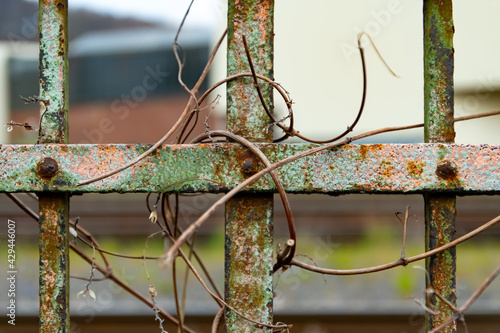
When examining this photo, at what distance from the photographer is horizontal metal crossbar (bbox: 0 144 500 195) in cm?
75

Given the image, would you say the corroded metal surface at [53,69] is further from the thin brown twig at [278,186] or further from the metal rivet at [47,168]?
the thin brown twig at [278,186]

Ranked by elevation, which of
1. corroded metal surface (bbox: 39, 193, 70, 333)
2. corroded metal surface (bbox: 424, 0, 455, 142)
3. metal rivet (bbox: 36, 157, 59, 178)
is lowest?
corroded metal surface (bbox: 39, 193, 70, 333)

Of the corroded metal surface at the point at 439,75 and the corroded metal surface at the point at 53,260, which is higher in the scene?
the corroded metal surface at the point at 439,75

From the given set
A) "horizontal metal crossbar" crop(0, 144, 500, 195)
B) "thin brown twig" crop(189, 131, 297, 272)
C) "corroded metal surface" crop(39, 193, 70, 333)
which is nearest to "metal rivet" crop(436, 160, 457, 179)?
"horizontal metal crossbar" crop(0, 144, 500, 195)

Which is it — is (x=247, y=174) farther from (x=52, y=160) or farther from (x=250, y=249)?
(x=52, y=160)

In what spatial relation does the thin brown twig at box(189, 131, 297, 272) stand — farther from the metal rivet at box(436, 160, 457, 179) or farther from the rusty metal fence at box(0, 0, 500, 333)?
the metal rivet at box(436, 160, 457, 179)

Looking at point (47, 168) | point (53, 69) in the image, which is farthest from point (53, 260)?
point (53, 69)

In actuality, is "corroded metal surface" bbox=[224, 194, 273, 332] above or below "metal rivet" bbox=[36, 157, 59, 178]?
below

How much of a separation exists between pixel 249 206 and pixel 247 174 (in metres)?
0.05

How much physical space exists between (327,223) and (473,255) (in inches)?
46.4

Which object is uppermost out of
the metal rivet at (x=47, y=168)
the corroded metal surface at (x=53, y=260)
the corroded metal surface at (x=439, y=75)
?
the corroded metal surface at (x=439, y=75)

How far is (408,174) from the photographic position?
0.75 meters

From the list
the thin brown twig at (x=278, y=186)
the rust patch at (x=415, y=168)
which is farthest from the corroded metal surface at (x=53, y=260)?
the rust patch at (x=415, y=168)

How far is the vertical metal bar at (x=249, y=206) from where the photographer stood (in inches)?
30.1
